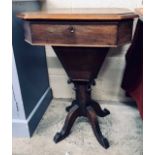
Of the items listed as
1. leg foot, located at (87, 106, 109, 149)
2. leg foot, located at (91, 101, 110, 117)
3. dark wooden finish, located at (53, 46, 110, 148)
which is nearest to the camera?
dark wooden finish, located at (53, 46, 110, 148)

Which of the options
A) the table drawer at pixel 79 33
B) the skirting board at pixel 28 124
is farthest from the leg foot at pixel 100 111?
the table drawer at pixel 79 33

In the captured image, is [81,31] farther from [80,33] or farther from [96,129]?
[96,129]

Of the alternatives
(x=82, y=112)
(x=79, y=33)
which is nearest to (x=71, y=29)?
(x=79, y=33)

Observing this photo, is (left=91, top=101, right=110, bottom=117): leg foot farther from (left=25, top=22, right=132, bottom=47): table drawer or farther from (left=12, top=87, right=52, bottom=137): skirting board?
(left=25, top=22, right=132, bottom=47): table drawer

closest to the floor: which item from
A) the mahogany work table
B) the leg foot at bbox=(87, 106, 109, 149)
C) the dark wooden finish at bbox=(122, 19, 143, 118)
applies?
the leg foot at bbox=(87, 106, 109, 149)

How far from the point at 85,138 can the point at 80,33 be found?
76cm

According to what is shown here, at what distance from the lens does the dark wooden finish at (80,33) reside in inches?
39.6

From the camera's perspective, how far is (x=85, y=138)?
144cm

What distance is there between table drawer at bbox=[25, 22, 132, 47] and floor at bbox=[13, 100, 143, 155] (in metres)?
0.69

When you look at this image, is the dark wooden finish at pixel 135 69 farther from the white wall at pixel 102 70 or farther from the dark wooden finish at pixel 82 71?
the dark wooden finish at pixel 82 71

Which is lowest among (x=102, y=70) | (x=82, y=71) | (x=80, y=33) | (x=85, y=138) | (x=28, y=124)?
(x=85, y=138)

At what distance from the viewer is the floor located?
1.33 m

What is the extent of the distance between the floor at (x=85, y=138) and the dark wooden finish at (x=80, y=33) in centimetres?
A: 69

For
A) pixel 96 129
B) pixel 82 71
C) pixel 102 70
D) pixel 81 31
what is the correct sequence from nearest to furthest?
pixel 81 31
pixel 82 71
pixel 96 129
pixel 102 70
